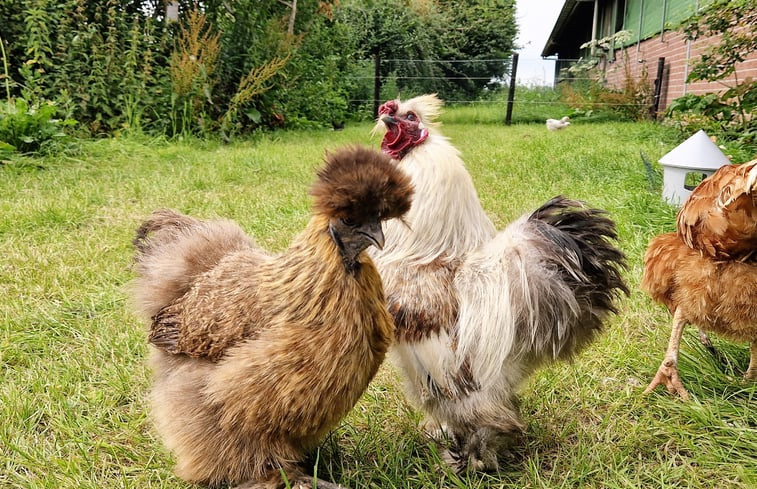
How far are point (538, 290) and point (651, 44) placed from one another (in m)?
16.2

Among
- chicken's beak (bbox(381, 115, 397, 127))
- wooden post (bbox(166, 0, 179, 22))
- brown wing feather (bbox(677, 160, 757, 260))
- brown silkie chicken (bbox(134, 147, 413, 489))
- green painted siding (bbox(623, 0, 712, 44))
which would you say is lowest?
brown silkie chicken (bbox(134, 147, 413, 489))

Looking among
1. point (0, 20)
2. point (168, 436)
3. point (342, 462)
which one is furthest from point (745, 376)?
point (0, 20)

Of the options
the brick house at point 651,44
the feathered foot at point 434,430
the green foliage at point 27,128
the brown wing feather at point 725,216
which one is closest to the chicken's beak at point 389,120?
the feathered foot at point 434,430

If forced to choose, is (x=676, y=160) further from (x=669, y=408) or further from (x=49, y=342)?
(x=49, y=342)

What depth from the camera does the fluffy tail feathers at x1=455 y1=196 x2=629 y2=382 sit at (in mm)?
2066

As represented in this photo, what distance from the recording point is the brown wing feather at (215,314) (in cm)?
196

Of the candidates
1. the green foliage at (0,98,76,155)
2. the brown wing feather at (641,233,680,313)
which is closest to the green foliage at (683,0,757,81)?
the brown wing feather at (641,233,680,313)

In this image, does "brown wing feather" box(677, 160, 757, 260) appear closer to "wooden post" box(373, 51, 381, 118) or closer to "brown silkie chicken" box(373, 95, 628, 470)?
"brown silkie chicken" box(373, 95, 628, 470)

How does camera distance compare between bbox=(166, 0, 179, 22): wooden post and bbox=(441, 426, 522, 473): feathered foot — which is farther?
bbox=(166, 0, 179, 22): wooden post

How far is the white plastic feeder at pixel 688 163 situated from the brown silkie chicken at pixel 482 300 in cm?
322

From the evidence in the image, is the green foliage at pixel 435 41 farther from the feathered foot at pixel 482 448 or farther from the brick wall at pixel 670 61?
the feathered foot at pixel 482 448

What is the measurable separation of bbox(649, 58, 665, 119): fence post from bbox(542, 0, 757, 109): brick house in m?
0.06

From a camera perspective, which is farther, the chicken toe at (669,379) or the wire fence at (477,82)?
the wire fence at (477,82)

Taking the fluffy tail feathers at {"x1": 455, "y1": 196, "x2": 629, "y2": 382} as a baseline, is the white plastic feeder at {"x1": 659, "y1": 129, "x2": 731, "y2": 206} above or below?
above
